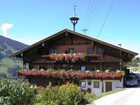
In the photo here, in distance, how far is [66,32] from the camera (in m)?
49.2

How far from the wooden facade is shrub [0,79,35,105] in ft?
80.1

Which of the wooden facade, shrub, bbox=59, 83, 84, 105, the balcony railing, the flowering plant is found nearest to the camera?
shrub, bbox=59, 83, 84, 105

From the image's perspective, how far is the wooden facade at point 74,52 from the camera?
4734 centimetres

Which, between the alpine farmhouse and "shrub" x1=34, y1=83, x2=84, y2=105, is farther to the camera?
the alpine farmhouse

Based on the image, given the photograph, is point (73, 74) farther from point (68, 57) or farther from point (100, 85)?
point (100, 85)

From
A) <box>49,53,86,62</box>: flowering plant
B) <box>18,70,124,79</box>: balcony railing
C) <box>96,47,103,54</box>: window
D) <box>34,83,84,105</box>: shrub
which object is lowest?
<box>34,83,84,105</box>: shrub

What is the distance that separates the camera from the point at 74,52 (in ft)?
163

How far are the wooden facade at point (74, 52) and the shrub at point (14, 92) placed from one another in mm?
24429

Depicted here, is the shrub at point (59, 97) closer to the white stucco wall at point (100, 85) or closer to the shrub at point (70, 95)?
the shrub at point (70, 95)

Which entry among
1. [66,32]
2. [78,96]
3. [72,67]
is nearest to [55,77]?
[72,67]

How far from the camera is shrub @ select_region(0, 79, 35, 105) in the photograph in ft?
71.7

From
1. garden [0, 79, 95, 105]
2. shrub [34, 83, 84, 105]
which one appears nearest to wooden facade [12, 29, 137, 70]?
garden [0, 79, 95, 105]

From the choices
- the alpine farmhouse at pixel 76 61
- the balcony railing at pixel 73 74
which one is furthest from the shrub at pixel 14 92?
the alpine farmhouse at pixel 76 61

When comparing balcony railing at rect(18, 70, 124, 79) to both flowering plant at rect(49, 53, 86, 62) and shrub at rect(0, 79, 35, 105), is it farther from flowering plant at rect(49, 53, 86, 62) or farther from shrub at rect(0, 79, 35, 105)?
shrub at rect(0, 79, 35, 105)
